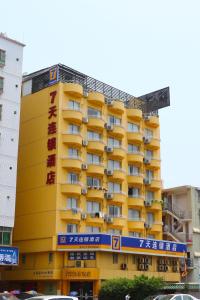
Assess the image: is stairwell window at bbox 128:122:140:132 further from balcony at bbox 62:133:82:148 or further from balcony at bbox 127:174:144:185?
balcony at bbox 62:133:82:148

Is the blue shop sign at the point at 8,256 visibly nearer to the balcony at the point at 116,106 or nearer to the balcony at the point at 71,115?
the balcony at the point at 71,115

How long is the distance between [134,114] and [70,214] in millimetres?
14895

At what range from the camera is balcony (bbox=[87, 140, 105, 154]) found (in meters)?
52.3

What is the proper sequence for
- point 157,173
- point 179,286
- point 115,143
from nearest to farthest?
point 179,286 < point 115,143 < point 157,173

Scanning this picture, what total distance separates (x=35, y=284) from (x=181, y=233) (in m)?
19.0

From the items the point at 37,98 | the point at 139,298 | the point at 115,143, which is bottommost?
the point at 139,298

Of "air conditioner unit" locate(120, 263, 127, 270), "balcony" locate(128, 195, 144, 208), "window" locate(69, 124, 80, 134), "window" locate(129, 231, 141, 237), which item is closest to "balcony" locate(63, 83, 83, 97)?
"window" locate(69, 124, 80, 134)

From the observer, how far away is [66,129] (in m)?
50.9

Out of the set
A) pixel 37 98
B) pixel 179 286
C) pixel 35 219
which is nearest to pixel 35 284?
pixel 35 219

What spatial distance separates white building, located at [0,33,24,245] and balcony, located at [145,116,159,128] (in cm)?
1687

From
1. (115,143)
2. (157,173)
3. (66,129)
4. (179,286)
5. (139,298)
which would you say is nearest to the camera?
(139,298)

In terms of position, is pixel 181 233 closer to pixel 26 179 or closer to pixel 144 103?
pixel 144 103

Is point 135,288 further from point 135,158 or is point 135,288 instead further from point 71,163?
point 135,158

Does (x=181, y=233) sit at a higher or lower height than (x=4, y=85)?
lower
